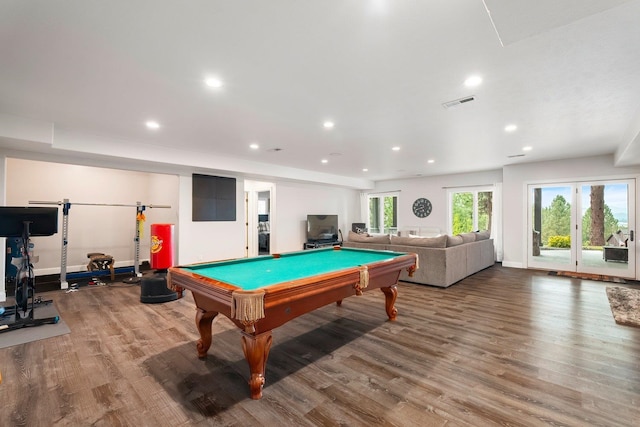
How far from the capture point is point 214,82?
107 inches

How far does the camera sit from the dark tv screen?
20.3 ft

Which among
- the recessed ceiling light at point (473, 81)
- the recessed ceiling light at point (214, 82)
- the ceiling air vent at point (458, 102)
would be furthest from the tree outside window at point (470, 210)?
the recessed ceiling light at point (214, 82)

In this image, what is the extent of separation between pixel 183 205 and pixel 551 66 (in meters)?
6.13

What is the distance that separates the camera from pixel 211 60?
7.69 feet

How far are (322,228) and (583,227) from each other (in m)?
6.27

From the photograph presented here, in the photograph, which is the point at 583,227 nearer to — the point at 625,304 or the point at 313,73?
the point at 625,304

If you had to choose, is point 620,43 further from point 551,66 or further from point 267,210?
point 267,210

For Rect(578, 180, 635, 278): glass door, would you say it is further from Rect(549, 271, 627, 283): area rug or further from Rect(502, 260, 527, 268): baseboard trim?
Rect(502, 260, 527, 268): baseboard trim

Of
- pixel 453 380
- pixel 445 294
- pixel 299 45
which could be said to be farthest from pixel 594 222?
pixel 299 45

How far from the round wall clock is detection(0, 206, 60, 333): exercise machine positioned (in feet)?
28.4

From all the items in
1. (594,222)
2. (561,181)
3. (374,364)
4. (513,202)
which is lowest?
(374,364)

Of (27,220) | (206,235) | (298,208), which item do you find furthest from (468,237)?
(27,220)

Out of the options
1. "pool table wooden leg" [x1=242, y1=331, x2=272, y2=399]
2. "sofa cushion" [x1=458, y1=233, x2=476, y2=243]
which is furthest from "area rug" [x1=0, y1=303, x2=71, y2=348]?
"sofa cushion" [x1=458, y1=233, x2=476, y2=243]

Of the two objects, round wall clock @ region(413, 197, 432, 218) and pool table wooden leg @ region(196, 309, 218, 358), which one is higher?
round wall clock @ region(413, 197, 432, 218)
